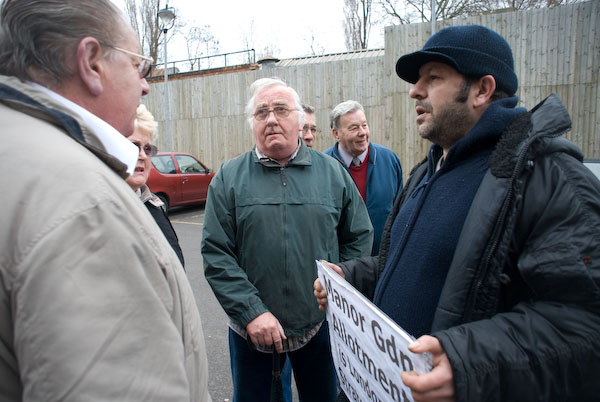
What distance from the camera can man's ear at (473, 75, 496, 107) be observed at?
1508 millimetres

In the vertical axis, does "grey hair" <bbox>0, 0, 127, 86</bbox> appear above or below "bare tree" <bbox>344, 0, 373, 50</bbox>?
below

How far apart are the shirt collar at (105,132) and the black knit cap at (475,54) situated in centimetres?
113

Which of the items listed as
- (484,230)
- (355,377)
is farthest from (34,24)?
(355,377)

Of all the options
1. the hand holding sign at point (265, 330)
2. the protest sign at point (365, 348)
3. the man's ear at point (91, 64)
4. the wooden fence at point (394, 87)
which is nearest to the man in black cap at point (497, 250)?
the protest sign at point (365, 348)

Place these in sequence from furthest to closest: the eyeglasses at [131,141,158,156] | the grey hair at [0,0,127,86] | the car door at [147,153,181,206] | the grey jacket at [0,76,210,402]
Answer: the car door at [147,153,181,206] < the eyeglasses at [131,141,158,156] < the grey hair at [0,0,127,86] < the grey jacket at [0,76,210,402]

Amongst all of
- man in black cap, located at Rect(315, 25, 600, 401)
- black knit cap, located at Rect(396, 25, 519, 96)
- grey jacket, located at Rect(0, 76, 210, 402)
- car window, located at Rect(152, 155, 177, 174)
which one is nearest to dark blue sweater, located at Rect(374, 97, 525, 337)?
man in black cap, located at Rect(315, 25, 600, 401)

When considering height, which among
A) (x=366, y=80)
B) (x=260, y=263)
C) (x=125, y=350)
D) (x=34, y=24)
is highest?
(x=366, y=80)

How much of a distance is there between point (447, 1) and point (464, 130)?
21.2 metres

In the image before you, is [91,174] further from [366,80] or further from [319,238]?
[366,80]

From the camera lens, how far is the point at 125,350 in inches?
29.8

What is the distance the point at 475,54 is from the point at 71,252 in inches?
56.3

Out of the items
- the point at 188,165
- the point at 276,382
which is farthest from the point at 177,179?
the point at 276,382

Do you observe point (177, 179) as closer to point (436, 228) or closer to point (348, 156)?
point (348, 156)

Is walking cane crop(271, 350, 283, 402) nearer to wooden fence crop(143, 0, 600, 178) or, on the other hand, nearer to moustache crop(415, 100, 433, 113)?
moustache crop(415, 100, 433, 113)
